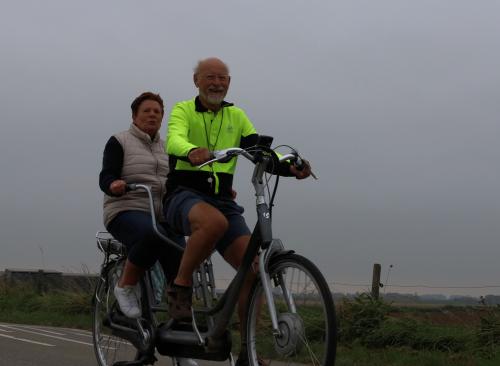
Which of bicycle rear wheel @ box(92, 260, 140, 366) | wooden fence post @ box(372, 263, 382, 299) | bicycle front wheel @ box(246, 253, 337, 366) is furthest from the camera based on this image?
wooden fence post @ box(372, 263, 382, 299)

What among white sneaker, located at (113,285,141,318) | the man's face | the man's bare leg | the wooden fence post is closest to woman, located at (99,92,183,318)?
white sneaker, located at (113,285,141,318)

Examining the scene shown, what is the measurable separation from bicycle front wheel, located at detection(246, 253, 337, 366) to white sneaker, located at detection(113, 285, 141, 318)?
134 centimetres

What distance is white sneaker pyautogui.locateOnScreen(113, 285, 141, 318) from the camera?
17.3 ft

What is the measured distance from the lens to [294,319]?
12.7ft

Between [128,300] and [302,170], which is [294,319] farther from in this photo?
[128,300]

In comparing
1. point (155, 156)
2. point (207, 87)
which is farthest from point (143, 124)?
point (207, 87)

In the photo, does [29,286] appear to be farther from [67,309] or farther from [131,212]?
[131,212]

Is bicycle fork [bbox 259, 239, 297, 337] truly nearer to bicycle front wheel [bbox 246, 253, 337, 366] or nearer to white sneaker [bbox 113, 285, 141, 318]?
bicycle front wheel [bbox 246, 253, 337, 366]

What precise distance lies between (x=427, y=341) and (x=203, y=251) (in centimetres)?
551

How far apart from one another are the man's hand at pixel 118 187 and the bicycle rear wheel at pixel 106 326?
76 centimetres

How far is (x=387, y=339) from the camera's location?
31.0 feet

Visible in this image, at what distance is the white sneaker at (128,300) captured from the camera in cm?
527

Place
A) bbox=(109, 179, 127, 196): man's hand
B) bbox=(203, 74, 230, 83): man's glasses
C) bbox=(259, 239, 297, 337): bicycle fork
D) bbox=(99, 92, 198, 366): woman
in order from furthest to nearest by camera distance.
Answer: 1. bbox=(99, 92, 198, 366): woman
2. bbox=(109, 179, 127, 196): man's hand
3. bbox=(203, 74, 230, 83): man's glasses
4. bbox=(259, 239, 297, 337): bicycle fork

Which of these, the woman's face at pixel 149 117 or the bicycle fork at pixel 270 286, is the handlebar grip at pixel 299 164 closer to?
the bicycle fork at pixel 270 286
